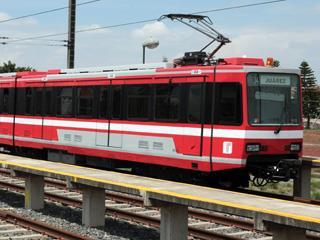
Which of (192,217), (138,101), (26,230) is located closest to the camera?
(26,230)

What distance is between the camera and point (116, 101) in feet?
48.3

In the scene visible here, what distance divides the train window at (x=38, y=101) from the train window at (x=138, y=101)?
15.0ft

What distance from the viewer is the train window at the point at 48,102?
17250 mm

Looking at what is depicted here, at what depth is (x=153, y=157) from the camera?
13.6 m

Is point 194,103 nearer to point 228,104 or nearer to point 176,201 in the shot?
point 228,104

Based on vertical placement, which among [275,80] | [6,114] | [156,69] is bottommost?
[6,114]

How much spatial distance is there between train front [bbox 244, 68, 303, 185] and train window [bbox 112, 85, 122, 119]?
4.05 m

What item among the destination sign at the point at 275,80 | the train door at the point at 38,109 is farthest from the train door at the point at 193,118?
the train door at the point at 38,109

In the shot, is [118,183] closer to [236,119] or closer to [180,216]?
[180,216]

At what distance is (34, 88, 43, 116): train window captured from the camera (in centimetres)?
1781

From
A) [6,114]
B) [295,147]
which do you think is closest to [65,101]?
[6,114]

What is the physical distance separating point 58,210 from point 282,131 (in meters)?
5.33

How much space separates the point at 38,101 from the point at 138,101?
515 cm

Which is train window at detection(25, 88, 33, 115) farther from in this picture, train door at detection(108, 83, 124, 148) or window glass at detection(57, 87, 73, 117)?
→ train door at detection(108, 83, 124, 148)
